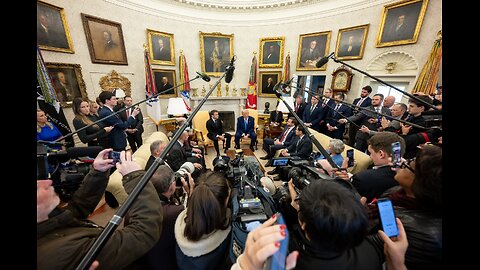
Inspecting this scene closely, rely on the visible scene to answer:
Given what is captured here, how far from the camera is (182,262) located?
1.02 meters

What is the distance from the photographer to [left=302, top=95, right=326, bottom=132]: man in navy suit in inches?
192

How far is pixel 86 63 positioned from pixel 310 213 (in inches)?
268

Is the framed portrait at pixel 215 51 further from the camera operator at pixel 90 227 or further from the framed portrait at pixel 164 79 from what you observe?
the camera operator at pixel 90 227

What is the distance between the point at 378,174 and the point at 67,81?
22.2 ft

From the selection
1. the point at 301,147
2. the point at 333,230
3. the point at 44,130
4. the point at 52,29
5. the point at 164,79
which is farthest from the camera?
the point at 164,79

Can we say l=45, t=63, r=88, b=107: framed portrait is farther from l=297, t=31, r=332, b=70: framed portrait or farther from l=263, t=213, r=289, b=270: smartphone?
l=297, t=31, r=332, b=70: framed portrait

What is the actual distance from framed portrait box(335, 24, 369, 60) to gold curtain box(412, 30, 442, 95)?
5.63 ft

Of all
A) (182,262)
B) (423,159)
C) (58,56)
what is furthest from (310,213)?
(58,56)

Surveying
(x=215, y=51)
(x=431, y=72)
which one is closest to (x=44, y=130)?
(x=215, y=51)

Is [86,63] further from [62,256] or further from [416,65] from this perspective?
[416,65]

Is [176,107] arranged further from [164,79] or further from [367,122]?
[367,122]

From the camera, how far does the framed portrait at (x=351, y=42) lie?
18.7 feet

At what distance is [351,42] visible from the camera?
5.95 metres

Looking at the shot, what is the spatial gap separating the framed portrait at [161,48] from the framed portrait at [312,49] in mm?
5082
